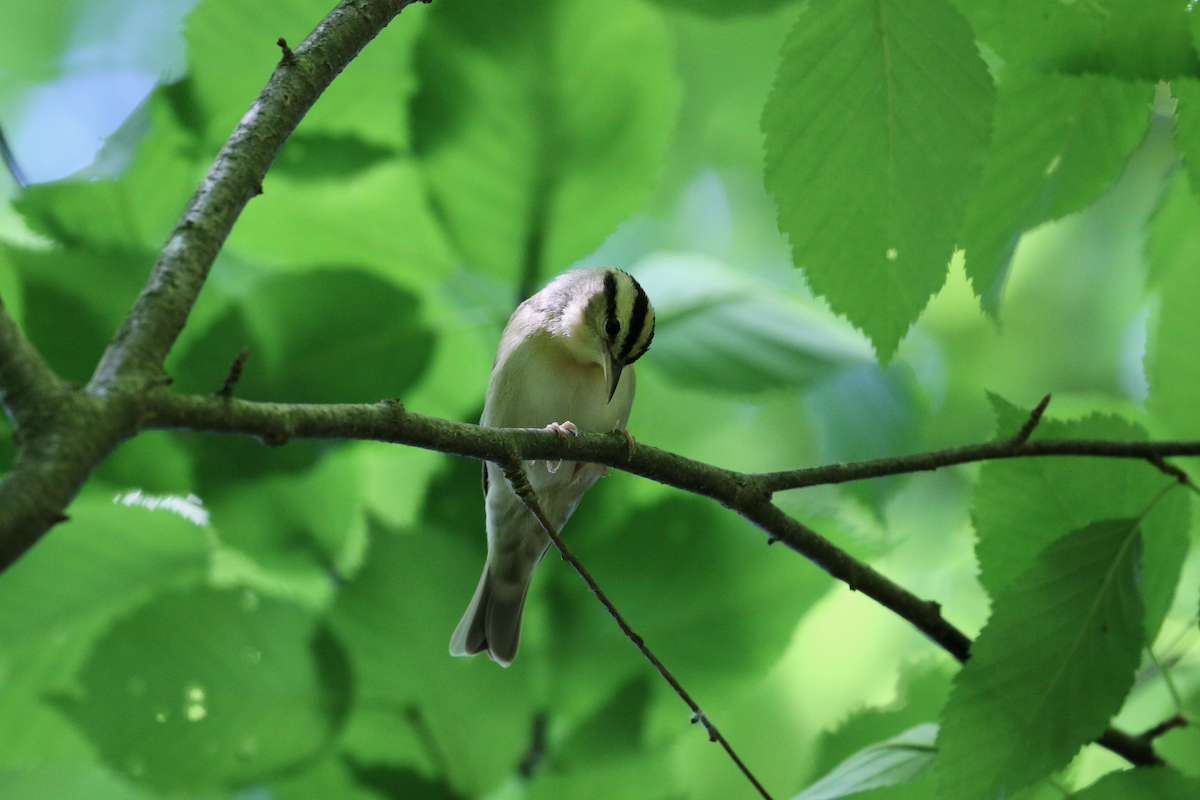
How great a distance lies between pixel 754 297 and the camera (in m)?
1.12

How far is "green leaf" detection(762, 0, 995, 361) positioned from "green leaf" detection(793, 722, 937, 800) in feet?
1.17

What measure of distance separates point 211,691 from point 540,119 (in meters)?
0.65

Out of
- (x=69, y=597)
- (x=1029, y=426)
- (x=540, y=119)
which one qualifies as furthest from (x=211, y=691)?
(x=1029, y=426)

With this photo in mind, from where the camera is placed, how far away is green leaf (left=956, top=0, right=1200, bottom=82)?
565mm

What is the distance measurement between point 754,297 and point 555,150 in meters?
0.33

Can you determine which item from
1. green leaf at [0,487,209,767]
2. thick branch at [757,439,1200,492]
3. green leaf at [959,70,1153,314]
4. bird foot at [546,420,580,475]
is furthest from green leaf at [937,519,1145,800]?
green leaf at [0,487,209,767]

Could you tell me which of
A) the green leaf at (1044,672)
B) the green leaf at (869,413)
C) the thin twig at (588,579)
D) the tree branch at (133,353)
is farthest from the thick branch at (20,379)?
the green leaf at (869,413)

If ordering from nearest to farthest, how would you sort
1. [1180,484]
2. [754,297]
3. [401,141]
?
[1180,484] < [401,141] < [754,297]

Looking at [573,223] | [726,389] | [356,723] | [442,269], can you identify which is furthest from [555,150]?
[356,723]

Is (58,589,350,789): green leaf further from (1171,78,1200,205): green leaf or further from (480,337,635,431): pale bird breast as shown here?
(1171,78,1200,205): green leaf

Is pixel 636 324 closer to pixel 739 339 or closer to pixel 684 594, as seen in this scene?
pixel 739 339

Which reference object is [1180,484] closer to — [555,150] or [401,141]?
[555,150]

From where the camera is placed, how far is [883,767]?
28.0 inches

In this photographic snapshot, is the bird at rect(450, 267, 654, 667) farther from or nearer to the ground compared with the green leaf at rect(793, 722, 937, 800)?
farther from the ground
